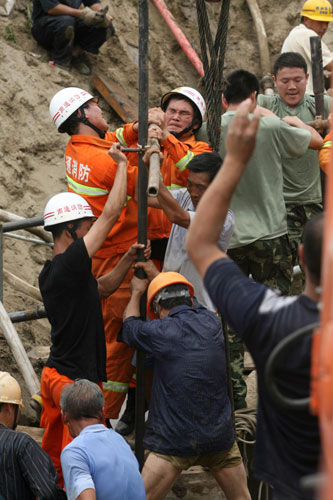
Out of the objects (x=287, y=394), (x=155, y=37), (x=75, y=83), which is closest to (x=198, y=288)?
(x=287, y=394)

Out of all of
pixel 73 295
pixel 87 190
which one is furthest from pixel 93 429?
pixel 87 190

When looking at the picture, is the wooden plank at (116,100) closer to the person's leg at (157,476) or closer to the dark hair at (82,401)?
the person's leg at (157,476)

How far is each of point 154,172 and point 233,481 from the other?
6.53 feet

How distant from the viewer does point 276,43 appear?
13125 mm

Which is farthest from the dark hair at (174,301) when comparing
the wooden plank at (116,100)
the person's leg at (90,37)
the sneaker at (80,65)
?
the sneaker at (80,65)

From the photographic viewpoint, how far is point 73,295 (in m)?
5.61

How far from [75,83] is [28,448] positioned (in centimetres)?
710

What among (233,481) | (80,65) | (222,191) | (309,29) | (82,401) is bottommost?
(233,481)

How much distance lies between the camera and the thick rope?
572 centimetres

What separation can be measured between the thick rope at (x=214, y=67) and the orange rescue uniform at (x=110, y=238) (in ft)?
2.33

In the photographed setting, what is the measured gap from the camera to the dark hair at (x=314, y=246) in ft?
10.4

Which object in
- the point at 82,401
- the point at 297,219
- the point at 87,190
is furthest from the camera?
the point at 297,219

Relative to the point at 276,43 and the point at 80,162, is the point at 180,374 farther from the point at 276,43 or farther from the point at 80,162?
the point at 276,43

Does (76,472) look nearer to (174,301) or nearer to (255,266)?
(174,301)
